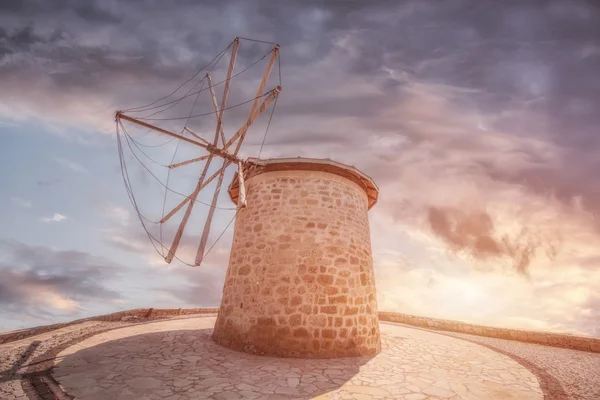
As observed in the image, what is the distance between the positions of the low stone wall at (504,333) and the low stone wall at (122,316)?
394 inches

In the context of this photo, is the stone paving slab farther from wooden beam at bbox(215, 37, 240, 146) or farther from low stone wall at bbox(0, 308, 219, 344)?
low stone wall at bbox(0, 308, 219, 344)

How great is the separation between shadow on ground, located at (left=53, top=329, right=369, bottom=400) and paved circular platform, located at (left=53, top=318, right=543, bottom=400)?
0.05ft

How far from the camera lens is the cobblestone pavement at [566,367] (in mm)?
5422

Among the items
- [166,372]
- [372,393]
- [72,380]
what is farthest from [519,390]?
[72,380]

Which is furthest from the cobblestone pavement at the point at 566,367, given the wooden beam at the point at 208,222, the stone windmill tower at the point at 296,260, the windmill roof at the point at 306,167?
the wooden beam at the point at 208,222

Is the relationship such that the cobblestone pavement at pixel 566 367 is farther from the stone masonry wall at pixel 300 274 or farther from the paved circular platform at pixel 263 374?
the stone masonry wall at pixel 300 274

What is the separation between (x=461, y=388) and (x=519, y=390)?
112 cm

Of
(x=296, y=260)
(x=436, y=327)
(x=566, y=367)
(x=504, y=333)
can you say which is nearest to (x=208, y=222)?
(x=296, y=260)

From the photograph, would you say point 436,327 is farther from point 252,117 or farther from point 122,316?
point 122,316

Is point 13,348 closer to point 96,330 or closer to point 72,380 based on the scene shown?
point 96,330

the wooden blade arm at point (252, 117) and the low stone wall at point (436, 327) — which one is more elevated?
the wooden blade arm at point (252, 117)

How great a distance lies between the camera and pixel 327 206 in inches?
327

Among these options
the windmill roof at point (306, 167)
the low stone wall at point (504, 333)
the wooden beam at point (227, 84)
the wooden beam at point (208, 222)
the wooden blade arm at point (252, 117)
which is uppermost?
the wooden beam at point (227, 84)

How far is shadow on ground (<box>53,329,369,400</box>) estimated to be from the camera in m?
4.61
